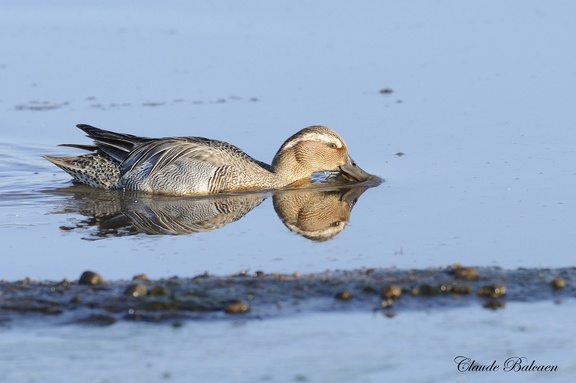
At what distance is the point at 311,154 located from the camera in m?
12.6

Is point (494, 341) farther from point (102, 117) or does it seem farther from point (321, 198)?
point (102, 117)

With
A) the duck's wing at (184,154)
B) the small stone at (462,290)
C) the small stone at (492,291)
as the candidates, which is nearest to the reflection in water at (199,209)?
the duck's wing at (184,154)

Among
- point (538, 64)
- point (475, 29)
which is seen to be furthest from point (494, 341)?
point (475, 29)

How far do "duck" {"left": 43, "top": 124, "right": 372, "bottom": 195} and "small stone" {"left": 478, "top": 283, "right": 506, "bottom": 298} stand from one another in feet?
14.5

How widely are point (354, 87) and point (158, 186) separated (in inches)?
161

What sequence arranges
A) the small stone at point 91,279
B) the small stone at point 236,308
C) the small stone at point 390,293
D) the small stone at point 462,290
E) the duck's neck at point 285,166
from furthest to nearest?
the duck's neck at point 285,166
the small stone at point 91,279
the small stone at point 462,290
the small stone at point 390,293
the small stone at point 236,308

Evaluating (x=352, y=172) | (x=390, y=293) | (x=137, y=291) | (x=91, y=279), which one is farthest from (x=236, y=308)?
(x=352, y=172)

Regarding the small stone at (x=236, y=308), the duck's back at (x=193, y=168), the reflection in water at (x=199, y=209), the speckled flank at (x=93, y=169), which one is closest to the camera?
the small stone at (x=236, y=308)

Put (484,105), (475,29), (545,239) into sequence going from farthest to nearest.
A: (475,29), (484,105), (545,239)

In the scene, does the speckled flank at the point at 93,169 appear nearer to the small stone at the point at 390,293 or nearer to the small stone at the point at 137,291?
the small stone at the point at 137,291

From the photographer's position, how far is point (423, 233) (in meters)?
9.81

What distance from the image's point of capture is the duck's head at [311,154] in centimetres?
1249

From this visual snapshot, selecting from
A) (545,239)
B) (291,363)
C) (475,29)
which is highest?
(475,29)

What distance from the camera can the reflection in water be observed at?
1042 cm
